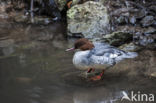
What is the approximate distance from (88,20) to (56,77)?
11.3ft

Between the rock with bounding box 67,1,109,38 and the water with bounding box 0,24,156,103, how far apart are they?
1048mm

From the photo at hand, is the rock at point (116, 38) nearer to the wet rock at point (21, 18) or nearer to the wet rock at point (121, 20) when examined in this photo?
the wet rock at point (121, 20)

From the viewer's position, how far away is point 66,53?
19.2 feet

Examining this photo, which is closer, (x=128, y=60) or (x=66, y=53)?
(x=128, y=60)

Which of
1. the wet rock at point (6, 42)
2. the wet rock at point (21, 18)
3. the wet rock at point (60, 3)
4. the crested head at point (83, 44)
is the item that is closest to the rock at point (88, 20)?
the wet rock at point (60, 3)

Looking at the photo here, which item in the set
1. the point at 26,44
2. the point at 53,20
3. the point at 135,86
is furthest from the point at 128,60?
the point at 53,20

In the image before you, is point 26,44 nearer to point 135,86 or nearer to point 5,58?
point 5,58

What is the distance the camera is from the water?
12.9ft

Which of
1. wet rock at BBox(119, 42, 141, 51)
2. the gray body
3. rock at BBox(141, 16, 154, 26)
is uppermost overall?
rock at BBox(141, 16, 154, 26)

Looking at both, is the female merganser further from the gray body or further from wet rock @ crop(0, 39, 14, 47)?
wet rock @ crop(0, 39, 14, 47)

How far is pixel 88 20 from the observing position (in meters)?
7.60

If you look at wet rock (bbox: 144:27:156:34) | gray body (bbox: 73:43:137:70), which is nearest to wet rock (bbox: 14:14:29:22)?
wet rock (bbox: 144:27:156:34)

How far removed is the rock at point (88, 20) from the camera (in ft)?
23.8

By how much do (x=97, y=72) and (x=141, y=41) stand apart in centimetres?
226
